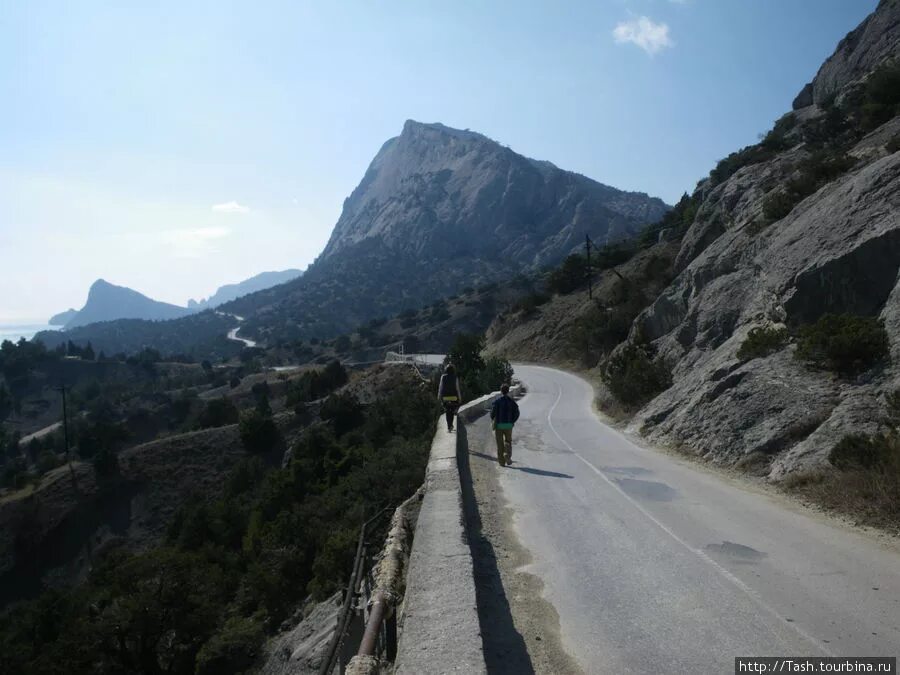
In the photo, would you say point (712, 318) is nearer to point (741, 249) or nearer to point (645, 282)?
point (741, 249)

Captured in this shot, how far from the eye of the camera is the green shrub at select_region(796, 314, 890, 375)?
1098cm

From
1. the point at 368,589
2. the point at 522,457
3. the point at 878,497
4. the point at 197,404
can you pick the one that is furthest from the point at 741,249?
the point at 197,404

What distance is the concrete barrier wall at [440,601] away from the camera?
3.76m

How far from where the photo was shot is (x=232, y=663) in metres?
14.3

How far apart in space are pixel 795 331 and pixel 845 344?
309 centimetres

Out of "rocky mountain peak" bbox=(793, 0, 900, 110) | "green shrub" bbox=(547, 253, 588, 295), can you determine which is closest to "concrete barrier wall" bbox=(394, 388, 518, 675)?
"rocky mountain peak" bbox=(793, 0, 900, 110)

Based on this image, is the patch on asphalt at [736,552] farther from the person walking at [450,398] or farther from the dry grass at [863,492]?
the person walking at [450,398]

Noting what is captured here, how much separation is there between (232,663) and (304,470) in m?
20.6

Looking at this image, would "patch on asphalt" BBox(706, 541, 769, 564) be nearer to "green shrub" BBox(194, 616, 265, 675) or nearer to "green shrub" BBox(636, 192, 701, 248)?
"green shrub" BBox(194, 616, 265, 675)

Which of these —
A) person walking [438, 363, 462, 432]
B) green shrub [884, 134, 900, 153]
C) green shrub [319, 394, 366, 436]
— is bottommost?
green shrub [319, 394, 366, 436]

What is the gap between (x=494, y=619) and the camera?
524 centimetres

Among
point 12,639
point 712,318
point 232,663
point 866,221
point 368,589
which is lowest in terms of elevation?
point 12,639

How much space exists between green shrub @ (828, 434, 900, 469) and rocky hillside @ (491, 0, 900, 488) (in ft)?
0.08

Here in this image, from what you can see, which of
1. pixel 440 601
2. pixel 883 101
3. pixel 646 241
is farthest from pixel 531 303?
pixel 440 601
